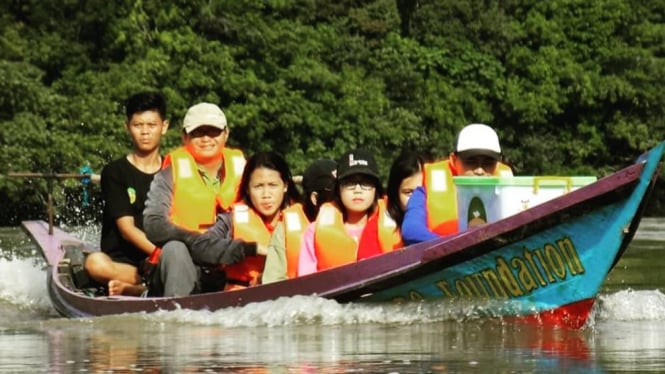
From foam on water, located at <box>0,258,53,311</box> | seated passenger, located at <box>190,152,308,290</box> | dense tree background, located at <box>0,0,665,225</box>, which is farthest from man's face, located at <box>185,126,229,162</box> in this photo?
→ dense tree background, located at <box>0,0,665,225</box>

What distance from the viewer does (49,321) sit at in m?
10.4

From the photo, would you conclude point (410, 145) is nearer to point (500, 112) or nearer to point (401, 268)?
point (500, 112)

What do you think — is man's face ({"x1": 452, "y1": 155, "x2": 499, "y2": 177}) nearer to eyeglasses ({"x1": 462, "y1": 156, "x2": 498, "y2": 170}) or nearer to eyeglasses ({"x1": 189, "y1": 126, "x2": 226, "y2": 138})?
eyeglasses ({"x1": 462, "y1": 156, "x2": 498, "y2": 170})

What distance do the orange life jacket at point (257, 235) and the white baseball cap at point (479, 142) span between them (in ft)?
3.21

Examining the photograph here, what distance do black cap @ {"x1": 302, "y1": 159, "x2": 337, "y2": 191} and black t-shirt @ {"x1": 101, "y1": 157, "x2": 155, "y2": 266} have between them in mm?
854

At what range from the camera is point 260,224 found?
9.85 metres

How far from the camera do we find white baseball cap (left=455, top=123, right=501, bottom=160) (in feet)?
29.8

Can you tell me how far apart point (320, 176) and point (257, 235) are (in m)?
0.74

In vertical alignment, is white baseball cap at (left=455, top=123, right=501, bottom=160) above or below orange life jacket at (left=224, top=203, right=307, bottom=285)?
above

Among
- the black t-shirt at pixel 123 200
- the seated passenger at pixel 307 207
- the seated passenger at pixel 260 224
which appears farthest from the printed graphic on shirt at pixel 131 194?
the seated passenger at pixel 307 207

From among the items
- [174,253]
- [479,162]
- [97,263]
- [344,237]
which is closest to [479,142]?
[479,162]

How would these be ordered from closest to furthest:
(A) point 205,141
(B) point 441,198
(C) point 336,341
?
(C) point 336,341 < (B) point 441,198 < (A) point 205,141

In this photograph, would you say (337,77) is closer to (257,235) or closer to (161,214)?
(161,214)

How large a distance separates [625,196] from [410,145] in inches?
821
